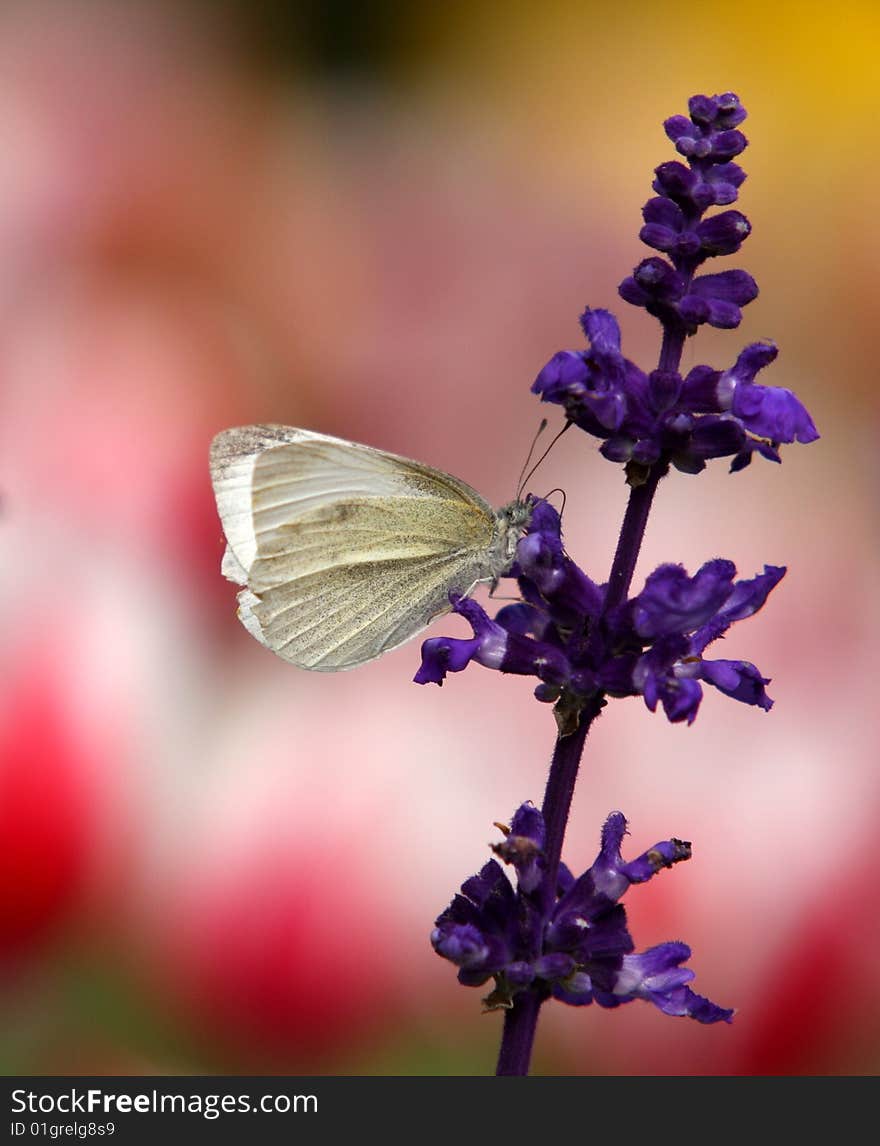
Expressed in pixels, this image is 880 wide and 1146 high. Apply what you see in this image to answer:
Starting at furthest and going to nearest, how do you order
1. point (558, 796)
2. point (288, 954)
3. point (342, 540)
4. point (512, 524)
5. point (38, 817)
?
point (38, 817), point (288, 954), point (342, 540), point (512, 524), point (558, 796)

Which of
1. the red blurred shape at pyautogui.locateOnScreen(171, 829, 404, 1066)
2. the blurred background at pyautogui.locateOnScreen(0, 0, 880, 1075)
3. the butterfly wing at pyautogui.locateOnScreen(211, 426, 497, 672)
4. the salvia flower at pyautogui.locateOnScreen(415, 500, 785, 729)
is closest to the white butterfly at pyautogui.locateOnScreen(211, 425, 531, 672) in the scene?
the butterfly wing at pyautogui.locateOnScreen(211, 426, 497, 672)

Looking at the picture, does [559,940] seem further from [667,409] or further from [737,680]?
[667,409]

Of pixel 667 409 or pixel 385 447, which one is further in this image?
pixel 385 447

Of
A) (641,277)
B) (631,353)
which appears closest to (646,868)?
(641,277)

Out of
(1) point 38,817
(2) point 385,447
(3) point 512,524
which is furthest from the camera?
(2) point 385,447

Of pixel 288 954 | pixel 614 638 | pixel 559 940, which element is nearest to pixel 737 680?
pixel 614 638

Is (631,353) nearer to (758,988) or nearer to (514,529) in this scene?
(758,988)

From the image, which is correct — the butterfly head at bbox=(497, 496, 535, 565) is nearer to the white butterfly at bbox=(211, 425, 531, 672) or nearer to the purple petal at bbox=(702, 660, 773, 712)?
the white butterfly at bbox=(211, 425, 531, 672)
